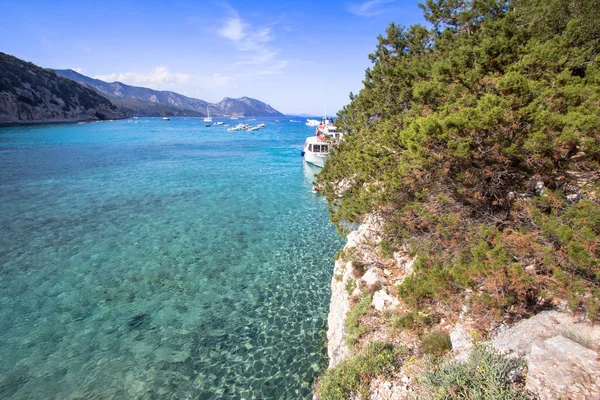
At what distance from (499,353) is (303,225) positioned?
644 inches

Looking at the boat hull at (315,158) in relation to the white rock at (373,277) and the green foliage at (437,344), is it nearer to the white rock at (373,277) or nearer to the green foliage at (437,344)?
the white rock at (373,277)

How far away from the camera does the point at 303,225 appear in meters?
21.9

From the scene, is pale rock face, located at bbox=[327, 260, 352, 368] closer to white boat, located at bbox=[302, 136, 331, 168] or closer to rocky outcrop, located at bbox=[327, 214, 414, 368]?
rocky outcrop, located at bbox=[327, 214, 414, 368]

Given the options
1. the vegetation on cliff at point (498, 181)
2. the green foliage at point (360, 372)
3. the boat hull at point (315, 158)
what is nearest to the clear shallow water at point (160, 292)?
the green foliage at point (360, 372)

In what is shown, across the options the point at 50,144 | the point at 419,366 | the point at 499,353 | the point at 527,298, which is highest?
the point at 527,298

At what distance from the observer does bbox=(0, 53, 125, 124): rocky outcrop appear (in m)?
94.0

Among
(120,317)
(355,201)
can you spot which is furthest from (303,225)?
(120,317)

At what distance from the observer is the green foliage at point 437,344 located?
7.09 meters

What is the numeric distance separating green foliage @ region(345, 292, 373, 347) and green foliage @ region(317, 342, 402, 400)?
1003 mm

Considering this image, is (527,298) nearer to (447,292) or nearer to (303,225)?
(447,292)

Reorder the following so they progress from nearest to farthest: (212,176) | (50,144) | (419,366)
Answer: (419,366)
(212,176)
(50,144)

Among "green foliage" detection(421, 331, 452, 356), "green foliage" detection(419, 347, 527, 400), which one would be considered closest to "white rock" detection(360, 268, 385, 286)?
"green foliage" detection(421, 331, 452, 356)

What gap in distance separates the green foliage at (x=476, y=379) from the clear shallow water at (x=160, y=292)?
4.78 m

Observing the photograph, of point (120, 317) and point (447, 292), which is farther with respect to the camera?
point (120, 317)
